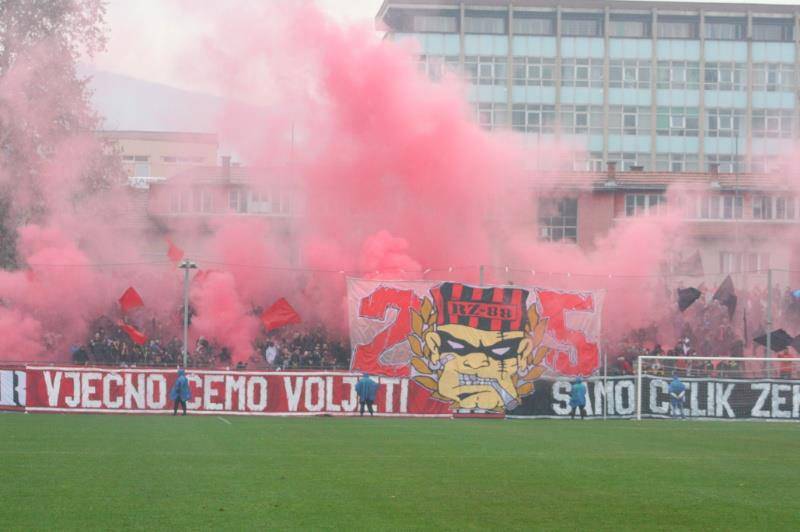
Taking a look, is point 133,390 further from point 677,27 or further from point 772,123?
point 772,123

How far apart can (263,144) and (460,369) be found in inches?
857

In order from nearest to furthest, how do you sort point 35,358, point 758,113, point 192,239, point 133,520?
point 133,520 < point 35,358 < point 192,239 < point 758,113

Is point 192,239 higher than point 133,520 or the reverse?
higher

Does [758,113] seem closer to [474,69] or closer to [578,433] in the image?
[474,69]

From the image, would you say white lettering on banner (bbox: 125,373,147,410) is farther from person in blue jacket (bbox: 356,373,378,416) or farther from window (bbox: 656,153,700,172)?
window (bbox: 656,153,700,172)

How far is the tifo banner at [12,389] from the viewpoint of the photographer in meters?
40.6

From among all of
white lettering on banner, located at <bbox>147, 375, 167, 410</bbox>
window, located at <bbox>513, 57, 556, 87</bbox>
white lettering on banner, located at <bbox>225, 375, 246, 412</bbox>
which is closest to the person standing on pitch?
white lettering on banner, located at <bbox>225, 375, 246, 412</bbox>

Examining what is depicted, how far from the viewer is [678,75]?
97.1m

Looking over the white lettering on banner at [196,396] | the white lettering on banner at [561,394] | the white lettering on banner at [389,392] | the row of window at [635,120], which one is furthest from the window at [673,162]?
the white lettering on banner at [196,396]

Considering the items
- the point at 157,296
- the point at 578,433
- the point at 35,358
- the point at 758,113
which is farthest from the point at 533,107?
the point at 578,433

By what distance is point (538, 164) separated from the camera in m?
90.4

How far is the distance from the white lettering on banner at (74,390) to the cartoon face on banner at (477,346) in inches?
446

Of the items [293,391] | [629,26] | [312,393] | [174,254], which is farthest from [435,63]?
[293,391]

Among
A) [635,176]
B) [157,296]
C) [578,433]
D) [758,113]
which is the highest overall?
[758,113]
